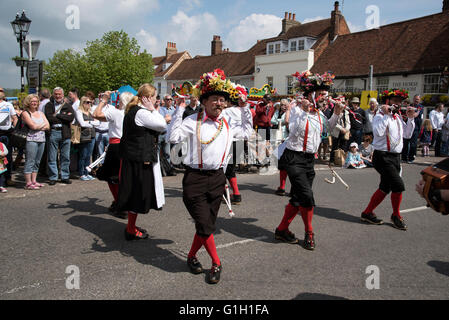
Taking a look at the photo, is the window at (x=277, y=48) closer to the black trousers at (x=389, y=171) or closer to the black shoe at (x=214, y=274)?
the black trousers at (x=389, y=171)

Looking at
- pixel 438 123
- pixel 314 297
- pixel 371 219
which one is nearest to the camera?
pixel 314 297

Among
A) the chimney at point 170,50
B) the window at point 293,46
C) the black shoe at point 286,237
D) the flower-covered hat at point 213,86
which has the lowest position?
the black shoe at point 286,237

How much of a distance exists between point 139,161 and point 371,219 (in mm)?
3852

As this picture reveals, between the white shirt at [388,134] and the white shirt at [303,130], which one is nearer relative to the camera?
the white shirt at [303,130]

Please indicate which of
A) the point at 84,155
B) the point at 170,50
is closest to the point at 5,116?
the point at 84,155

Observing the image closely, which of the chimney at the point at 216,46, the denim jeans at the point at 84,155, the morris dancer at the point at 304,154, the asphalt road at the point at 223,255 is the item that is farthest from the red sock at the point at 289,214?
the chimney at the point at 216,46

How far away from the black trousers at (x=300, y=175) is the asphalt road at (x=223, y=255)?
0.63 meters

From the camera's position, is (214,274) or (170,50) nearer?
(214,274)

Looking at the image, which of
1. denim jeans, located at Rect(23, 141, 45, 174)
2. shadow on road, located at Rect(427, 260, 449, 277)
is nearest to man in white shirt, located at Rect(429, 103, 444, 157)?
shadow on road, located at Rect(427, 260, 449, 277)

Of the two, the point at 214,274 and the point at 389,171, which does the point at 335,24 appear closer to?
the point at 389,171

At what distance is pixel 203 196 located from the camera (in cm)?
377

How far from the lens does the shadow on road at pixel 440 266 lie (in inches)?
160

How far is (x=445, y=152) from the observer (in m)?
15.6

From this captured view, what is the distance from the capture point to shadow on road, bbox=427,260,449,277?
406 cm
